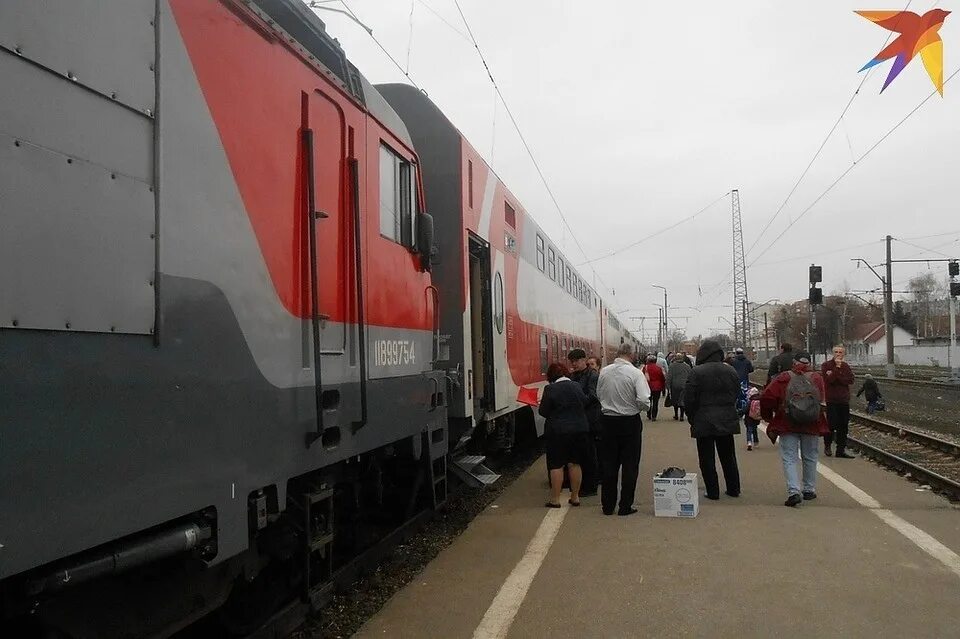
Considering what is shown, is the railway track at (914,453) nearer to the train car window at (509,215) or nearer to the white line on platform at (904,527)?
the white line on platform at (904,527)

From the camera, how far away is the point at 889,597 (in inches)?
198

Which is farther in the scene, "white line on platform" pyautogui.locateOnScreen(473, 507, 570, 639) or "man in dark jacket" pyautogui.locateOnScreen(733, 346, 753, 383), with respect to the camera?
"man in dark jacket" pyautogui.locateOnScreen(733, 346, 753, 383)

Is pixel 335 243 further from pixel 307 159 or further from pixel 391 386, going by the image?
pixel 391 386

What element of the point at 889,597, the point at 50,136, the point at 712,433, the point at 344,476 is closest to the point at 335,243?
the point at 344,476

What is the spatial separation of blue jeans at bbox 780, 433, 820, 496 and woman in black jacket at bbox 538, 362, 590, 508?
207cm

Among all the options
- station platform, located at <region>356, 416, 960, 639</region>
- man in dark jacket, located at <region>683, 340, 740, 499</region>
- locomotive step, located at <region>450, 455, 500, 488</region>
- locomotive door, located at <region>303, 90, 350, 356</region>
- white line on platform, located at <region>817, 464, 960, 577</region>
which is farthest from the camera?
man in dark jacket, located at <region>683, 340, 740, 499</region>

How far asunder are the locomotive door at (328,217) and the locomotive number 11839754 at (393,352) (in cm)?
53

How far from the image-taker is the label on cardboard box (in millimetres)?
7480

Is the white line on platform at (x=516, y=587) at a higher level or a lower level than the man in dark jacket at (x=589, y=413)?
lower

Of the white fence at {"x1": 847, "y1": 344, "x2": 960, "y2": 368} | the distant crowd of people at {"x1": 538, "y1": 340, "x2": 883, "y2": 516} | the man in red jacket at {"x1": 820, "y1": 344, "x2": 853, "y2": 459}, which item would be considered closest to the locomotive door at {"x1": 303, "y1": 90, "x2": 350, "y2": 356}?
the distant crowd of people at {"x1": 538, "y1": 340, "x2": 883, "y2": 516}

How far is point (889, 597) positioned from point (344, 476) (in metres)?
3.67

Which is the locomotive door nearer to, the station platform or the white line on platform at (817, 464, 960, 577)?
the station platform

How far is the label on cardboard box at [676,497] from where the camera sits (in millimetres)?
7480

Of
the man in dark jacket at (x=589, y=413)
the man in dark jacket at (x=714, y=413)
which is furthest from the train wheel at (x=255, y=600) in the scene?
the man in dark jacket at (x=714, y=413)
